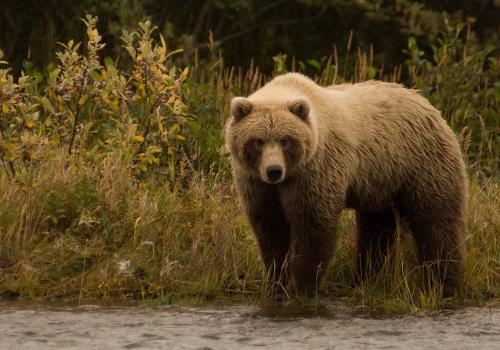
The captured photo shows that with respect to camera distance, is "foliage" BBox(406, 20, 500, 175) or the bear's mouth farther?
"foliage" BBox(406, 20, 500, 175)

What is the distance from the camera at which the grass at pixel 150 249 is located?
6789 mm

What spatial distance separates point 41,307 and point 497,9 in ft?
35.7

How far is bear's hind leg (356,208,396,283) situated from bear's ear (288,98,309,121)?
115 cm

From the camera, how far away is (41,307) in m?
6.47

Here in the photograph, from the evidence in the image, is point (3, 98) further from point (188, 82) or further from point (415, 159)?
point (415, 159)

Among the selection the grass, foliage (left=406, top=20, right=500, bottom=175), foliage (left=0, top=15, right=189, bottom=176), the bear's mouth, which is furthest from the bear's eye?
foliage (left=406, top=20, right=500, bottom=175)

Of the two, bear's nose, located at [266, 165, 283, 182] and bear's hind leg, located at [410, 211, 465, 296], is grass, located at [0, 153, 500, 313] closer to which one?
bear's hind leg, located at [410, 211, 465, 296]

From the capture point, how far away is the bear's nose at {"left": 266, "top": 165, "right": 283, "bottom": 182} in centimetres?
608

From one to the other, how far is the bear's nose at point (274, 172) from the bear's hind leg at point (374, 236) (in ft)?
4.15

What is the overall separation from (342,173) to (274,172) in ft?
1.89

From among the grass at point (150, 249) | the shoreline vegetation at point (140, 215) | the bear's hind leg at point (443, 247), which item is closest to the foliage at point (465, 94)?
the shoreline vegetation at point (140, 215)

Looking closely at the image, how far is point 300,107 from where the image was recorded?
629 cm

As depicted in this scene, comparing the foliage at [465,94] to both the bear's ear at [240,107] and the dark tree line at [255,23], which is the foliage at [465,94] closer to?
the dark tree line at [255,23]

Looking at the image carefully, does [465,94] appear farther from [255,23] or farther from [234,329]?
[255,23]
